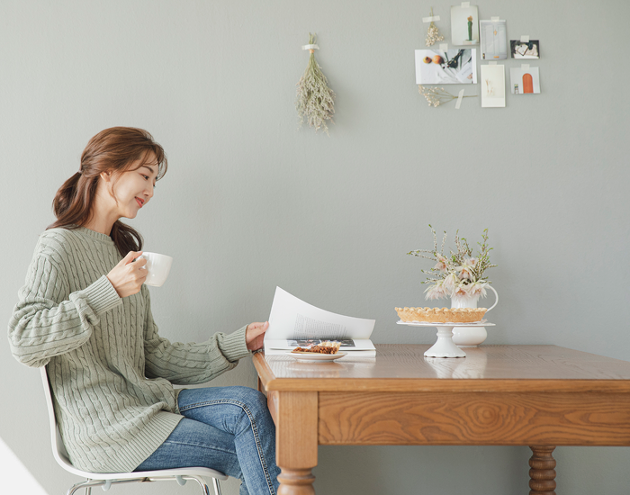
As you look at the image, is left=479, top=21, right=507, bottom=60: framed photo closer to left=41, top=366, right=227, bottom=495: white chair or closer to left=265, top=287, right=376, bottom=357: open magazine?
left=265, top=287, right=376, bottom=357: open magazine

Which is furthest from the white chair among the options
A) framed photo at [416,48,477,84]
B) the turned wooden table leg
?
framed photo at [416,48,477,84]

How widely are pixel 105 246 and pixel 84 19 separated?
2.91 feet

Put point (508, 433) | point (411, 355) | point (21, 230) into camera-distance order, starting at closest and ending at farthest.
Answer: point (508, 433) < point (411, 355) < point (21, 230)

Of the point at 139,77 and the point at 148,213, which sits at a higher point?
the point at 139,77

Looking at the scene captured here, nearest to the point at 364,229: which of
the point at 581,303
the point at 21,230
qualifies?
the point at 581,303

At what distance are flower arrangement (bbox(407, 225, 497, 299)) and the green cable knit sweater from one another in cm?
88

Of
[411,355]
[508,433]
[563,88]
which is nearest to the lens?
[508,433]

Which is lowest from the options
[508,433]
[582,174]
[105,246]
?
[508,433]

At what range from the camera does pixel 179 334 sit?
1.84 m

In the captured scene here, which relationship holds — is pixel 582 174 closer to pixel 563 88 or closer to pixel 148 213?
pixel 563 88

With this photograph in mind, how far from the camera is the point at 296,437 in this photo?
1003 millimetres

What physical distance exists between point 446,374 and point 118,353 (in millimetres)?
850

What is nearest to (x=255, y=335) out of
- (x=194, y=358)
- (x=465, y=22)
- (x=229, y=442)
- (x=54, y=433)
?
(x=194, y=358)

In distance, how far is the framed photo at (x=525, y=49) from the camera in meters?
1.90
